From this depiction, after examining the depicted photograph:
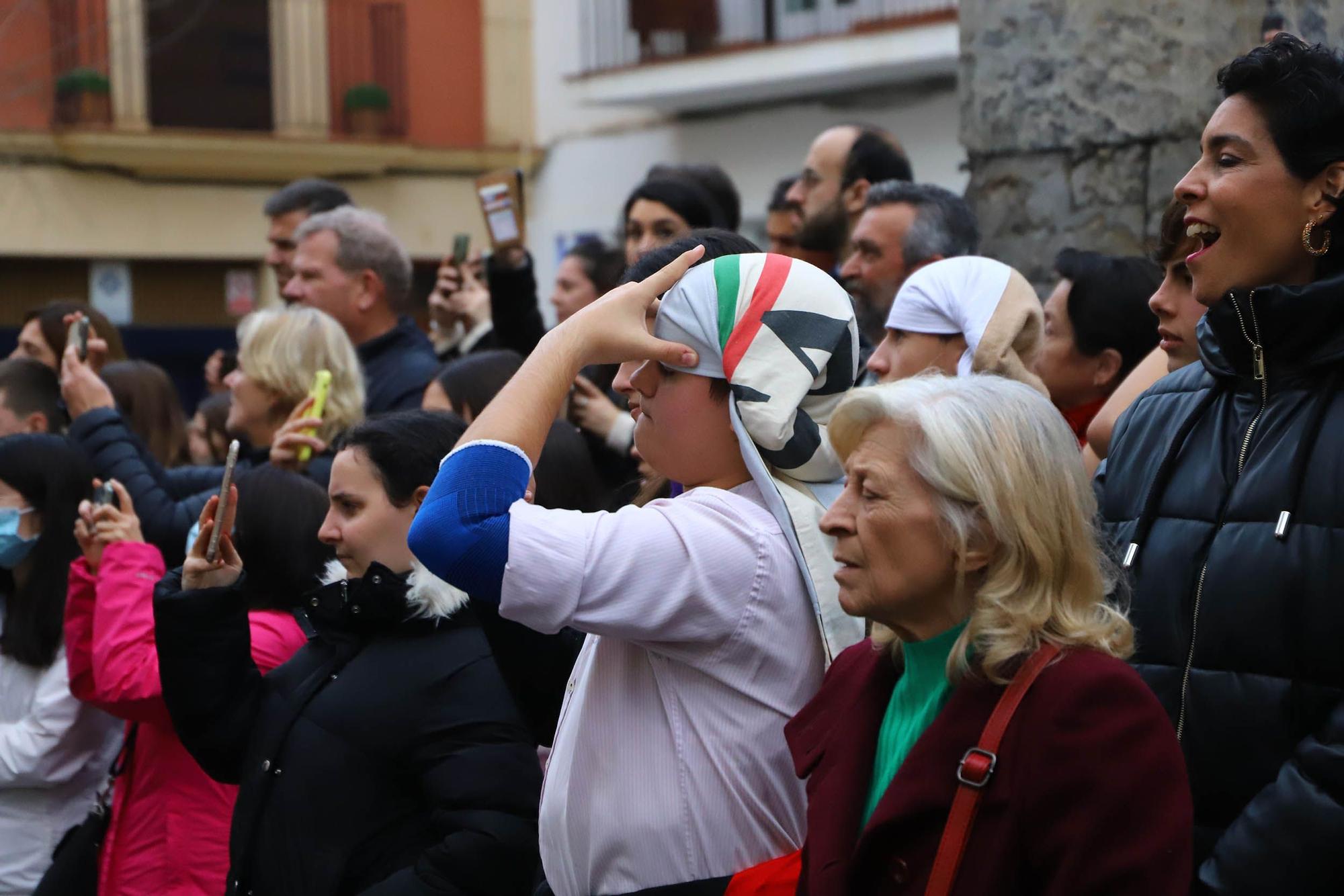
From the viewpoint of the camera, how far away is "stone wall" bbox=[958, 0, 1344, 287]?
16.1 feet

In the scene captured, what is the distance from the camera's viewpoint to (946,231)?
4602 millimetres

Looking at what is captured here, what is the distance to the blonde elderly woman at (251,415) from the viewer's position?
4.66 m

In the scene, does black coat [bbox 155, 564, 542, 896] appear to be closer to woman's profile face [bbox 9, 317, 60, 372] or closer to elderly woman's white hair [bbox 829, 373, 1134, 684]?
elderly woman's white hair [bbox 829, 373, 1134, 684]

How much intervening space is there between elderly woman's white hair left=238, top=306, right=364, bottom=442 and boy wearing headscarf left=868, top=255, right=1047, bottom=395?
73.0 inches

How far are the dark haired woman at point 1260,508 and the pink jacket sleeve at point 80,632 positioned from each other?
7.94ft

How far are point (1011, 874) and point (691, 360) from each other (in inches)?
34.2

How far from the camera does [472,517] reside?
227 centimetres

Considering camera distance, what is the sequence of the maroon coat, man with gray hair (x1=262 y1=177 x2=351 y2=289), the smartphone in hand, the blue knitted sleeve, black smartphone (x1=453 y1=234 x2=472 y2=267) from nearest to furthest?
1. the maroon coat
2. the blue knitted sleeve
3. the smartphone in hand
4. black smartphone (x1=453 y1=234 x2=472 y2=267)
5. man with gray hair (x1=262 y1=177 x2=351 y2=289)

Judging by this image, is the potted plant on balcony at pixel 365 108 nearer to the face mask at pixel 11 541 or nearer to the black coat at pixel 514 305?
the black coat at pixel 514 305

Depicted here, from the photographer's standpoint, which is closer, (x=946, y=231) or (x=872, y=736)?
(x=872, y=736)

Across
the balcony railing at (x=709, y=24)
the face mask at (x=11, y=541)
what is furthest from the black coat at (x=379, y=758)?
the balcony railing at (x=709, y=24)

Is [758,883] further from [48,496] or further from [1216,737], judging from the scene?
[48,496]

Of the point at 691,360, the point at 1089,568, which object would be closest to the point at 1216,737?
the point at 1089,568

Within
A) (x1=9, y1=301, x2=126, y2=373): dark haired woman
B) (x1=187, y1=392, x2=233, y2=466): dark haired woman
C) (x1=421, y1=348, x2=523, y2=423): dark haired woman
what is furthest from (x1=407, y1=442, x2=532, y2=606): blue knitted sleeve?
(x1=187, y1=392, x2=233, y2=466): dark haired woman
